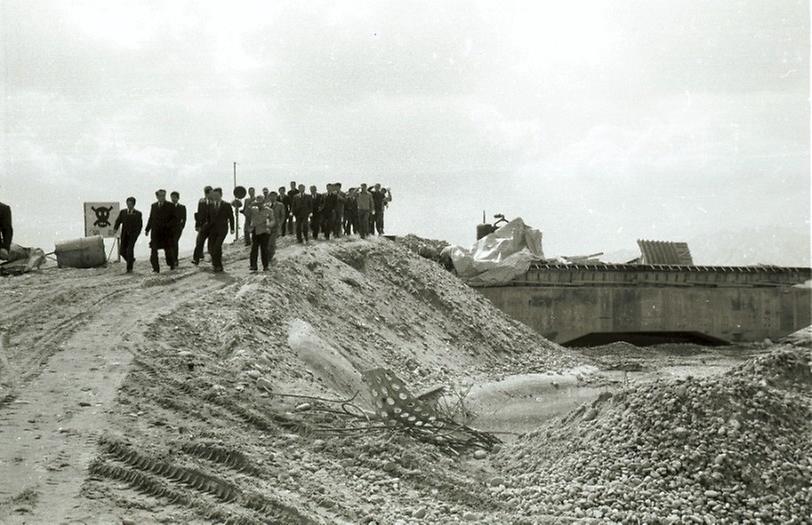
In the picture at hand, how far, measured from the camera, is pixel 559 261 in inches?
1150

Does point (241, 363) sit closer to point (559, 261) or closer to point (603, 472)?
point (603, 472)

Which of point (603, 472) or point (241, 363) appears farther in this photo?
point (241, 363)

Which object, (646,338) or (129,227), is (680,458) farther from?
(646,338)

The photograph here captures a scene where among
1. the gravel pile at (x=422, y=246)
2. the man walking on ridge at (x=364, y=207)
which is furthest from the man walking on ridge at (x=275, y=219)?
the gravel pile at (x=422, y=246)

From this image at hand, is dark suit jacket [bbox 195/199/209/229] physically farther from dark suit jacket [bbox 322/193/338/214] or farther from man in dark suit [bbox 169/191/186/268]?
dark suit jacket [bbox 322/193/338/214]

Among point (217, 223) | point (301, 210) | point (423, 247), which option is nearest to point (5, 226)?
point (217, 223)

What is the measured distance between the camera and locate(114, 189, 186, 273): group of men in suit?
16422 millimetres

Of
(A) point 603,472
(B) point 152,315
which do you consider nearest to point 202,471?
(A) point 603,472

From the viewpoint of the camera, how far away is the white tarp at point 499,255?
26531 millimetres

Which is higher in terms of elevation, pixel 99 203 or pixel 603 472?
pixel 99 203

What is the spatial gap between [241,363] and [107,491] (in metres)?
4.08

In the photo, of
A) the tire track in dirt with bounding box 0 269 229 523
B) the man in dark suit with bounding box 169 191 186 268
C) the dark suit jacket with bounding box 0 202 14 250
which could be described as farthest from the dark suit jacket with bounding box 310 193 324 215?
the dark suit jacket with bounding box 0 202 14 250

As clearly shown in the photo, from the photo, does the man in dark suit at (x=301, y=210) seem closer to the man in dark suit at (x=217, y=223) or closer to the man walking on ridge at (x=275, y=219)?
the man walking on ridge at (x=275, y=219)

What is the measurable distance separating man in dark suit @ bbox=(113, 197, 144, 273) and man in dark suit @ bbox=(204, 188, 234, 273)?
1706 millimetres
